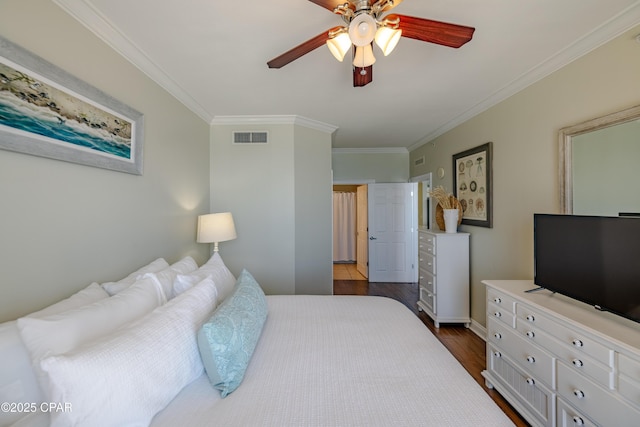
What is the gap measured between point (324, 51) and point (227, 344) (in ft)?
6.30

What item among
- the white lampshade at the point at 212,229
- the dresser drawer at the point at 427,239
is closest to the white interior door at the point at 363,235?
the dresser drawer at the point at 427,239

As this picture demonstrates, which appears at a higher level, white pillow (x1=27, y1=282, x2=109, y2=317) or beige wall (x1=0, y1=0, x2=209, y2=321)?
beige wall (x1=0, y1=0, x2=209, y2=321)

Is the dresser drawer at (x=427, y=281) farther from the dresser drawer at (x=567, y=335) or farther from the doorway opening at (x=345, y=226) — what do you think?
the doorway opening at (x=345, y=226)

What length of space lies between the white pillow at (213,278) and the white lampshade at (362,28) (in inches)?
59.7

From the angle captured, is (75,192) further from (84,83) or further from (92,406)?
(92,406)

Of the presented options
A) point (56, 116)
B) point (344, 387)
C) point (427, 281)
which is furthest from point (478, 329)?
point (56, 116)

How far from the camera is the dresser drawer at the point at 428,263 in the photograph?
10.4ft

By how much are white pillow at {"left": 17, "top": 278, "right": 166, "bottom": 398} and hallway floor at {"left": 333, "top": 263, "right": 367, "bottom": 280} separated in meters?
4.59

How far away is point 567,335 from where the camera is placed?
140cm

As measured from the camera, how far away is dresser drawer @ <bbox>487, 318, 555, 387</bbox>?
4.97ft

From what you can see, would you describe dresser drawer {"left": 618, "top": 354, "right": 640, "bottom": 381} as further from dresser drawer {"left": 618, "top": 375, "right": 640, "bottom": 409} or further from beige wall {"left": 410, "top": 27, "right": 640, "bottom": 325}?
beige wall {"left": 410, "top": 27, "right": 640, "bottom": 325}

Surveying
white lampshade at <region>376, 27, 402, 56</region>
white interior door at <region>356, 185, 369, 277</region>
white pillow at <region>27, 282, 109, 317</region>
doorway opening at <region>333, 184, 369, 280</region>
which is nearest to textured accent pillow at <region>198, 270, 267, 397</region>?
white pillow at <region>27, 282, 109, 317</region>

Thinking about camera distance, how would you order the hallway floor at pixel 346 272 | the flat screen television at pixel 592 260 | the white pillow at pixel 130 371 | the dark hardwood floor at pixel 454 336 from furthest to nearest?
the hallway floor at pixel 346 272 < the dark hardwood floor at pixel 454 336 < the flat screen television at pixel 592 260 < the white pillow at pixel 130 371

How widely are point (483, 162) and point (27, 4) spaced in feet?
11.6
